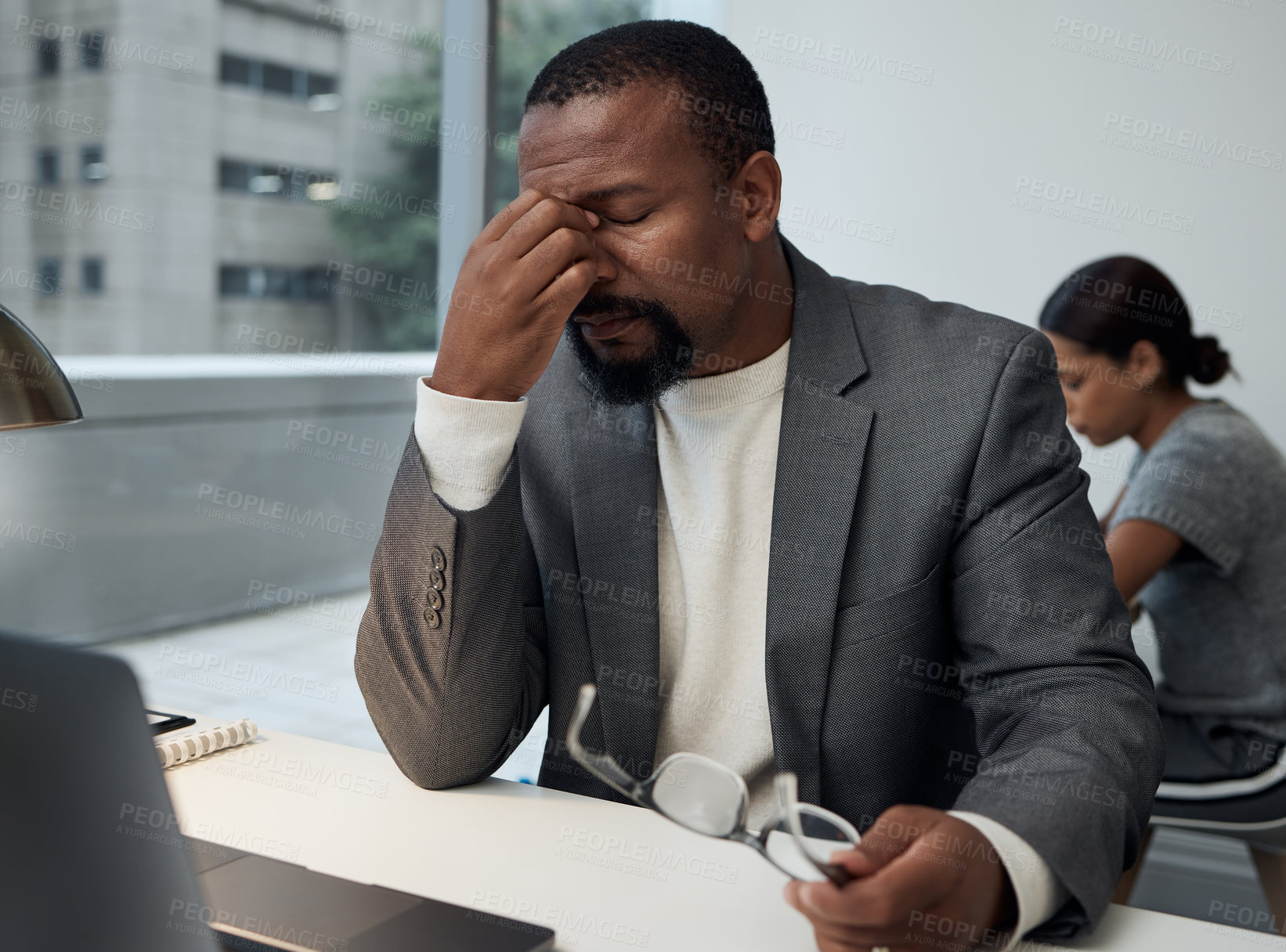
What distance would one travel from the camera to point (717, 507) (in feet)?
4.39

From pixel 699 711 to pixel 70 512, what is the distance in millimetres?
2923

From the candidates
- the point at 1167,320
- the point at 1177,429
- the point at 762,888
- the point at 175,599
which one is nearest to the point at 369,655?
the point at 762,888

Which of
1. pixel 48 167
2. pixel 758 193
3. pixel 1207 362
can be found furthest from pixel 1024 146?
pixel 48 167

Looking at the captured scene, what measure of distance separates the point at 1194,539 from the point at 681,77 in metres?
1.48

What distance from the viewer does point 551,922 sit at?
2.85ft

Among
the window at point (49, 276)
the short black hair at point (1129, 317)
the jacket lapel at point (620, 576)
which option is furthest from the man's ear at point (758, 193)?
the window at point (49, 276)

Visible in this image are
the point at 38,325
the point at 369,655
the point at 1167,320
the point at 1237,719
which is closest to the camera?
the point at 369,655

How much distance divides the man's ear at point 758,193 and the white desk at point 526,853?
740 mm

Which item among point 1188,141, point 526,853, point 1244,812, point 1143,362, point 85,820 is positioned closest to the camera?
point 85,820

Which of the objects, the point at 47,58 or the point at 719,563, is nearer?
the point at 719,563

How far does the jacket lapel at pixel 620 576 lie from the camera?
1287 millimetres

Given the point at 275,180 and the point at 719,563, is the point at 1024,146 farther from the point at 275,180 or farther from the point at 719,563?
the point at 275,180

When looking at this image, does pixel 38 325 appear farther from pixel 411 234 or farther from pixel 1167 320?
pixel 1167 320

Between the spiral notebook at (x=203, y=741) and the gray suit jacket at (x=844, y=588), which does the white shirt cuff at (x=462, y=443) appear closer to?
the gray suit jacket at (x=844, y=588)
